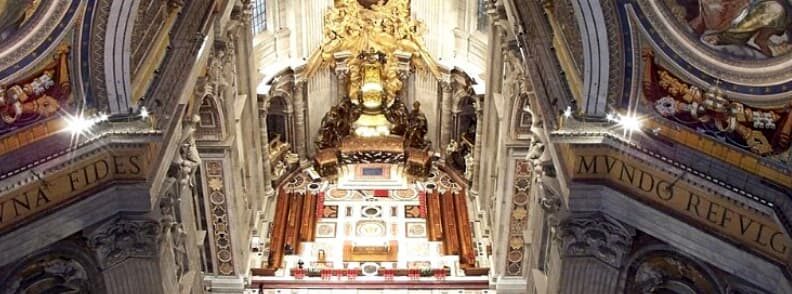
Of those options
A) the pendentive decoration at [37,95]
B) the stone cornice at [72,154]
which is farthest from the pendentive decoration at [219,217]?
the pendentive decoration at [37,95]

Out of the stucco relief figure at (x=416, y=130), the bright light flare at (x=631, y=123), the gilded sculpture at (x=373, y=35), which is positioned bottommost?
the bright light flare at (x=631, y=123)

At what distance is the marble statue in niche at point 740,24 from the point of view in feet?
35.5

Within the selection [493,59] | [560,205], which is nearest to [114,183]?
[560,205]

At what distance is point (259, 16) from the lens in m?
24.7

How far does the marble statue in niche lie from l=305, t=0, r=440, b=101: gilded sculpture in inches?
579

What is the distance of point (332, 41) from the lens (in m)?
26.3

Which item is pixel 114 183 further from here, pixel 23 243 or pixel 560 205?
pixel 560 205

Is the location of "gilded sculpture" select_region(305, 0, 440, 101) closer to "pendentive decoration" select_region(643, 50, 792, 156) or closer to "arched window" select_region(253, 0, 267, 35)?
"arched window" select_region(253, 0, 267, 35)

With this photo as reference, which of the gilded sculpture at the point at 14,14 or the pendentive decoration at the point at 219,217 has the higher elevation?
the gilded sculpture at the point at 14,14

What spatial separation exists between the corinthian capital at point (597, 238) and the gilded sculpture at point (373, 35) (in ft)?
46.1

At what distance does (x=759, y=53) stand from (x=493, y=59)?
1009 centimetres

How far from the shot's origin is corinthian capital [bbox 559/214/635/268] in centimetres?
1196

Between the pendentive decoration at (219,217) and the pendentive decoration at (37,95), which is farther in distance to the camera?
the pendentive decoration at (219,217)

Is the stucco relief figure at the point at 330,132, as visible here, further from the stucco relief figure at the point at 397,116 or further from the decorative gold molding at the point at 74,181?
the decorative gold molding at the point at 74,181
